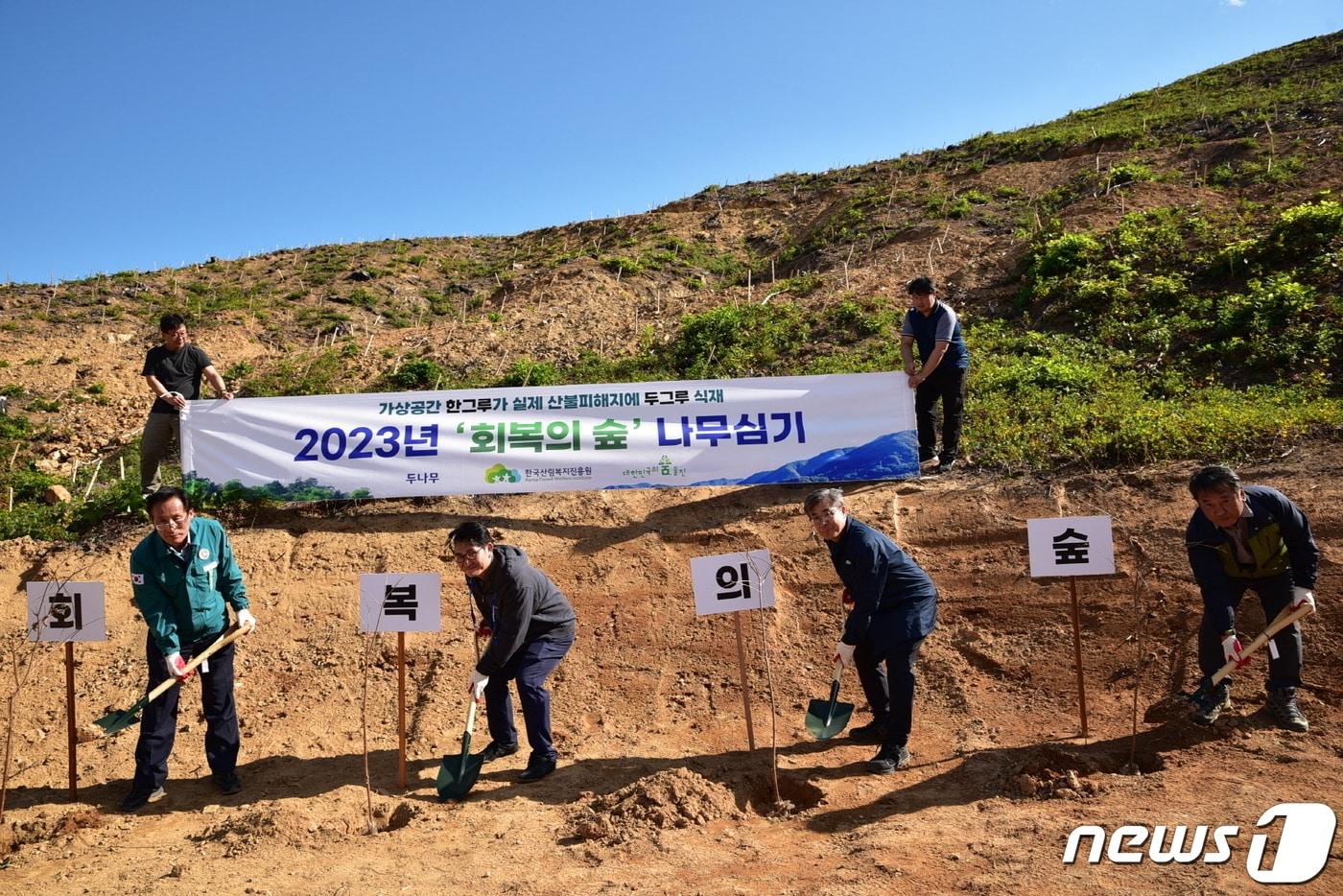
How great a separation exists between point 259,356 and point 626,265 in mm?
7025

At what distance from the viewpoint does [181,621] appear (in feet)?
18.1

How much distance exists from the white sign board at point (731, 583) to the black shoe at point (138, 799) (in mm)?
3632

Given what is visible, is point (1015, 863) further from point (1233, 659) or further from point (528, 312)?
point (528, 312)

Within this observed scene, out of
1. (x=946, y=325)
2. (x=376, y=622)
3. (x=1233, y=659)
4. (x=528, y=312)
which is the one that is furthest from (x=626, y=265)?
(x=1233, y=659)

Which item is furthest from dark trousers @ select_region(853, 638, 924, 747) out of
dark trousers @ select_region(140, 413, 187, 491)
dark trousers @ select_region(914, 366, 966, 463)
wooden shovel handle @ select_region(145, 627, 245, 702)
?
dark trousers @ select_region(140, 413, 187, 491)

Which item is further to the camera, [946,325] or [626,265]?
[626,265]

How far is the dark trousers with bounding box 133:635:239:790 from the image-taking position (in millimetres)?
5516

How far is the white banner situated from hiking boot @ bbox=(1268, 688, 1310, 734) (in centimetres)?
352

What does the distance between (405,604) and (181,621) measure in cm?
135

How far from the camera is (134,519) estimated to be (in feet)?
29.6

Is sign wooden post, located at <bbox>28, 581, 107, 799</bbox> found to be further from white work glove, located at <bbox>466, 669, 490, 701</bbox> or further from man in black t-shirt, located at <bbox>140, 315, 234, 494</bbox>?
man in black t-shirt, located at <bbox>140, 315, 234, 494</bbox>

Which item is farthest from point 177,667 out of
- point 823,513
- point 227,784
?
point 823,513

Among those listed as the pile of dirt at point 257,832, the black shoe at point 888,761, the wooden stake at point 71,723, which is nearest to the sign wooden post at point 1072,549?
the black shoe at point 888,761

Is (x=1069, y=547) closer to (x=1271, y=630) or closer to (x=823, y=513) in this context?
(x=1271, y=630)
